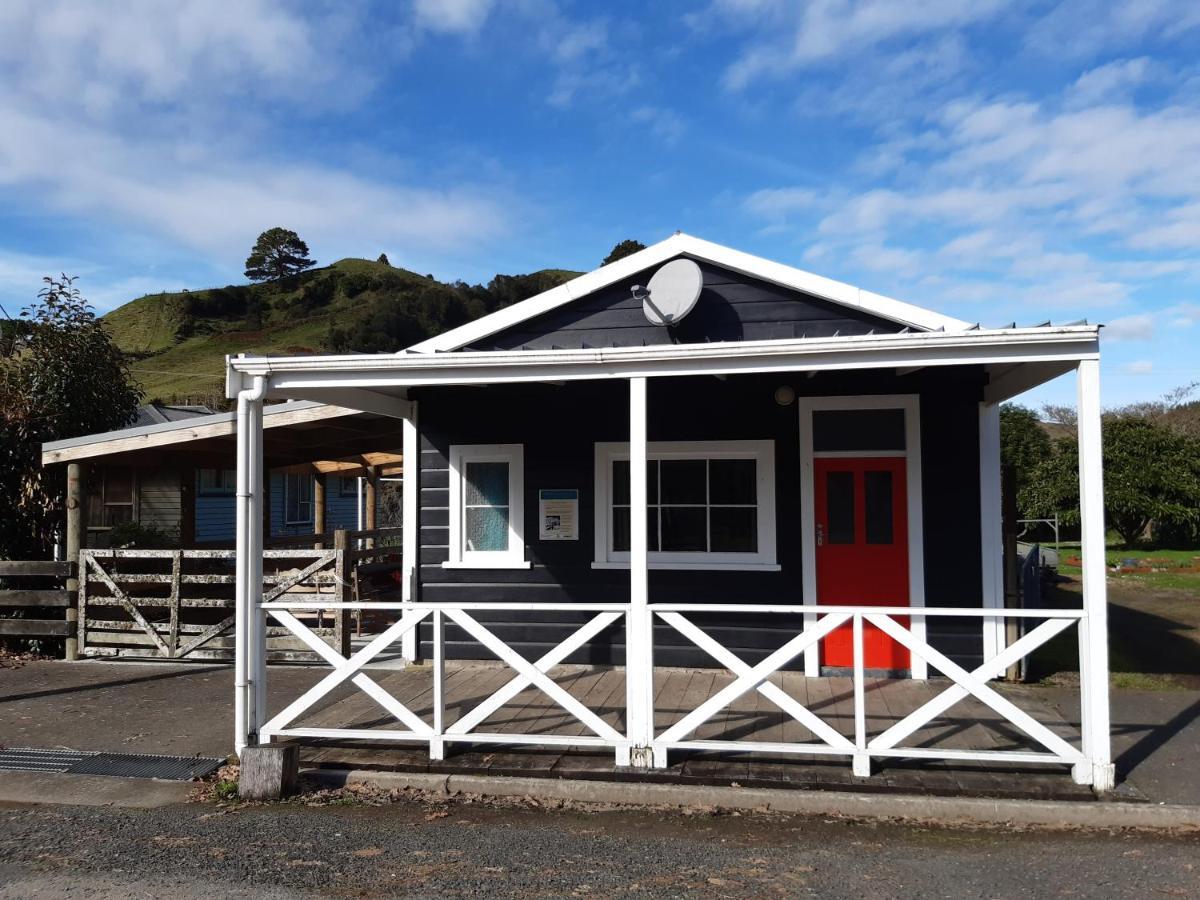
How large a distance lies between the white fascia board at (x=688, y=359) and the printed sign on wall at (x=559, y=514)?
89.6 inches

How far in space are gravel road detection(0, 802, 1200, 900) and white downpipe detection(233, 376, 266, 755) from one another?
Result: 0.79m

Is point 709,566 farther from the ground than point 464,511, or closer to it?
closer to it

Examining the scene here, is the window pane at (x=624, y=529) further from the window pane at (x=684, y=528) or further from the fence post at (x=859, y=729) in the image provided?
the fence post at (x=859, y=729)

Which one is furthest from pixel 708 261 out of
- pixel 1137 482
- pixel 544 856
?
pixel 1137 482

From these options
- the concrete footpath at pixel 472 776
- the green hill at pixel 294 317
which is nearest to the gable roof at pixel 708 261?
the concrete footpath at pixel 472 776

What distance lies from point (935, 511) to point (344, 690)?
525 cm

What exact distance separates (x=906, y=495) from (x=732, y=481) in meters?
1.46

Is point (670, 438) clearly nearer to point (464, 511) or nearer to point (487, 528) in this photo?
point (487, 528)

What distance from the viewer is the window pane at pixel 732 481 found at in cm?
814

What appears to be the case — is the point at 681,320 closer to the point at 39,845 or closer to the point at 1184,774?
the point at 1184,774

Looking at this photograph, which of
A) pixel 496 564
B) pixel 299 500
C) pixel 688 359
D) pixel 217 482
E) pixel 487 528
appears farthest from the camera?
pixel 299 500

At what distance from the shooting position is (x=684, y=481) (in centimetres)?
828

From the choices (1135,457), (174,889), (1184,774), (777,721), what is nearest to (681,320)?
(777,721)

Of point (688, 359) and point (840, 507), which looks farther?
point (840, 507)
